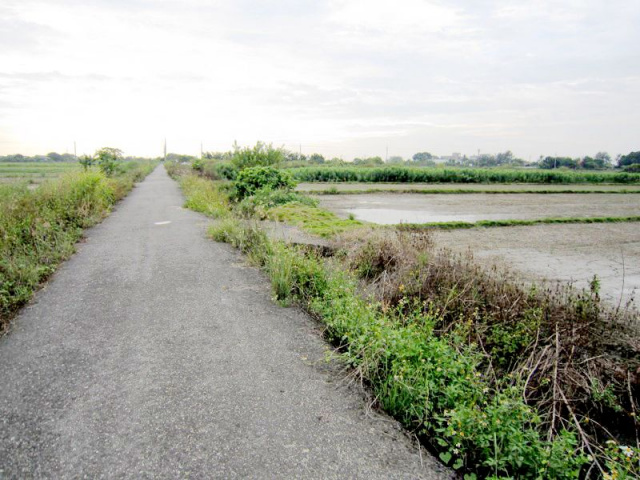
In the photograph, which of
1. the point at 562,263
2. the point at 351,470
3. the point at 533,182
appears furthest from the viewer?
the point at 533,182

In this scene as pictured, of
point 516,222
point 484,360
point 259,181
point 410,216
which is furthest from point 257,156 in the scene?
point 484,360

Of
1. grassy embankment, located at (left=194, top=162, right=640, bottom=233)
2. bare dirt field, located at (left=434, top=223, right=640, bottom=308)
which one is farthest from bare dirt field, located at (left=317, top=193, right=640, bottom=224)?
bare dirt field, located at (left=434, top=223, right=640, bottom=308)

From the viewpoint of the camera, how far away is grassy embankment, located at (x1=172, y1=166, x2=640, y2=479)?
8.88ft

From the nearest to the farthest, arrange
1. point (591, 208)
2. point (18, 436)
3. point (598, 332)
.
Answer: point (18, 436), point (598, 332), point (591, 208)

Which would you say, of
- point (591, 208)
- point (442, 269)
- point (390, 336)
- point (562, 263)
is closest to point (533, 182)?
point (591, 208)

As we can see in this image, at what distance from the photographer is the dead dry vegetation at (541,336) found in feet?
12.2

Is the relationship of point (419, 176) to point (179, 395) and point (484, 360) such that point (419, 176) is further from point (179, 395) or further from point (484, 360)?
point (179, 395)

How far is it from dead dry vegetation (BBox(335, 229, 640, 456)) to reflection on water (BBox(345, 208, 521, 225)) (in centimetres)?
708

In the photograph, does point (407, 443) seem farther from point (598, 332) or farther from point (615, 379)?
point (598, 332)

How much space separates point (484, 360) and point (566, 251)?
6359 millimetres

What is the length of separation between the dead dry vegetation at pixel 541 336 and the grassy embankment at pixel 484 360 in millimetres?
15

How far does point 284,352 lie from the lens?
407 cm

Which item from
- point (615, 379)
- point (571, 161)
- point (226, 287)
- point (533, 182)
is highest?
point (571, 161)

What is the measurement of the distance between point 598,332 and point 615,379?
0.72m
